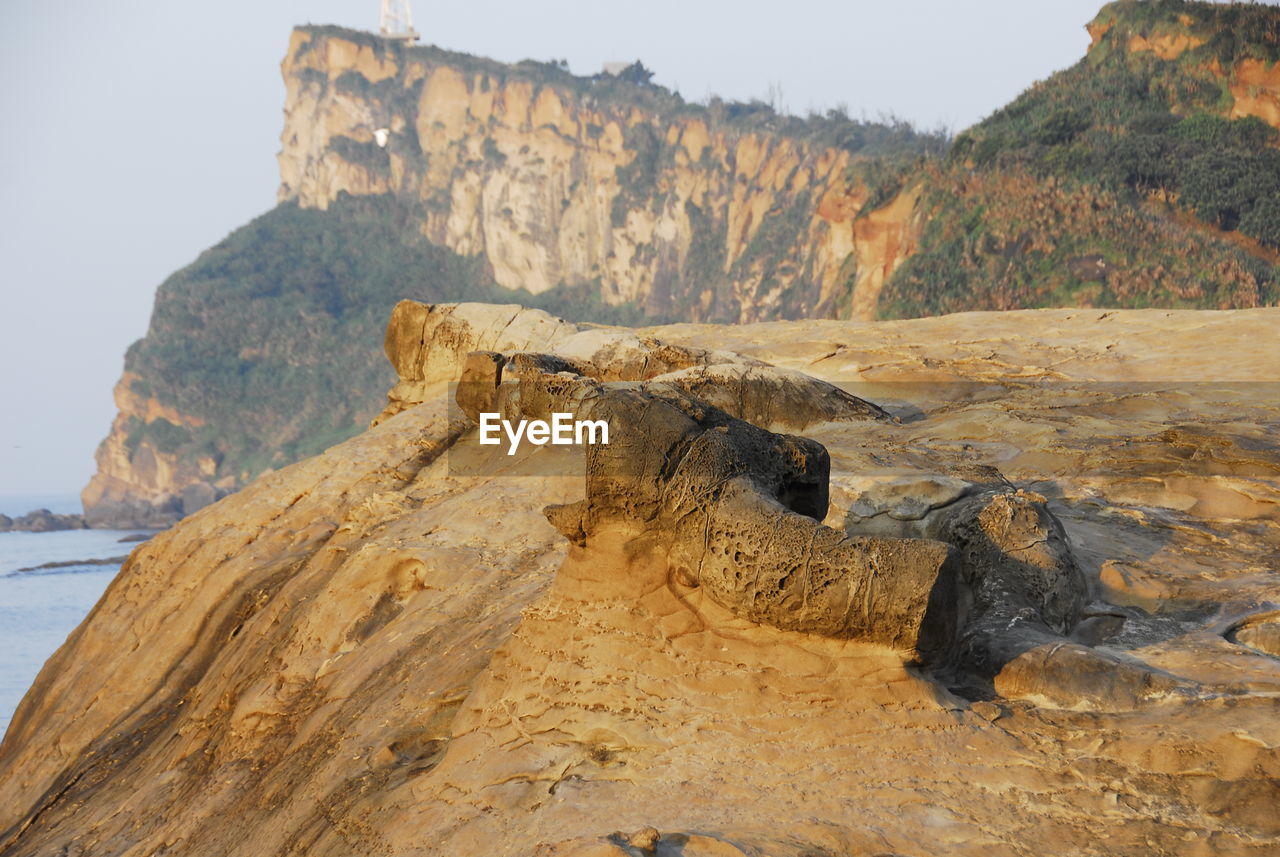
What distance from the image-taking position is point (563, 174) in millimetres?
65875

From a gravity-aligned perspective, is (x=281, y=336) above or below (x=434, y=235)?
below

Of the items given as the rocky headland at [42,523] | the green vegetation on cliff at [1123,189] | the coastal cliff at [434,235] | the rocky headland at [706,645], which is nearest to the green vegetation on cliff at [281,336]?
the coastal cliff at [434,235]

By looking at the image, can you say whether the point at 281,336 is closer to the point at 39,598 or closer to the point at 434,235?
the point at 434,235

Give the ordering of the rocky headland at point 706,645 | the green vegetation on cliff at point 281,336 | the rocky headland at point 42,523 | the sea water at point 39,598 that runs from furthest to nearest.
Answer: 1. the green vegetation on cliff at point 281,336
2. the rocky headland at point 42,523
3. the sea water at point 39,598
4. the rocky headland at point 706,645

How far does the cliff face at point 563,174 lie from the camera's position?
5906cm

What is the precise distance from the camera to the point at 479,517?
5988 millimetres

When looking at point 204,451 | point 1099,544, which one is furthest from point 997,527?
point 204,451

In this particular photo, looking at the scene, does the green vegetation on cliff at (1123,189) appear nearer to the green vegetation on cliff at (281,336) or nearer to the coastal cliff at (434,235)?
the coastal cliff at (434,235)

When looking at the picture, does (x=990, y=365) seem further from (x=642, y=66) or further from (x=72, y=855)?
(x=642, y=66)

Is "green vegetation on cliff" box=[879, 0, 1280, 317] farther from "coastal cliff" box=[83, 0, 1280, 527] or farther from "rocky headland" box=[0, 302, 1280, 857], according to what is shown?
"rocky headland" box=[0, 302, 1280, 857]

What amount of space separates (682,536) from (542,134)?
64.5 meters

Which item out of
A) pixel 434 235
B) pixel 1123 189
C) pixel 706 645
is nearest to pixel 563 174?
pixel 434 235

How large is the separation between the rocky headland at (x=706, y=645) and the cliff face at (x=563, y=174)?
46.2 meters

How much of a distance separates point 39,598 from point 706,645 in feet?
87.2
